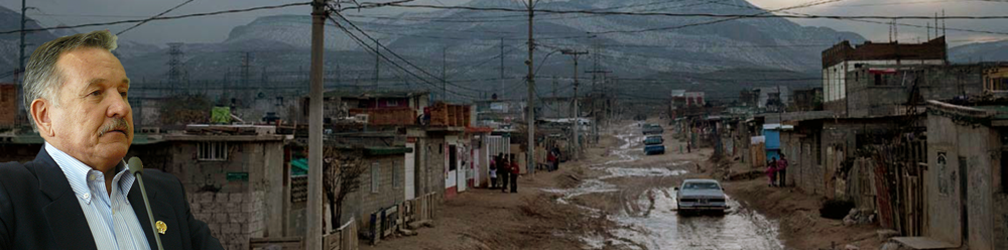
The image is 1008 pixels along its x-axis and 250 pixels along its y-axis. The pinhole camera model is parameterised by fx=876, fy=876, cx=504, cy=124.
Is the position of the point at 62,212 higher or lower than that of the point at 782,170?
higher

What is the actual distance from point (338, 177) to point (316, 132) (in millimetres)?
5082

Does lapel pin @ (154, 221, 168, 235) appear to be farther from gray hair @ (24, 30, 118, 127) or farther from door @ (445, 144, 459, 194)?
door @ (445, 144, 459, 194)

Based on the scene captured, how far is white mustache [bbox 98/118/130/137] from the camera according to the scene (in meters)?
2.43

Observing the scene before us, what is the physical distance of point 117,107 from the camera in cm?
246

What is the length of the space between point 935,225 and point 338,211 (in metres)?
12.7

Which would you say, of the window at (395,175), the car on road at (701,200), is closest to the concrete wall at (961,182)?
the car on road at (701,200)

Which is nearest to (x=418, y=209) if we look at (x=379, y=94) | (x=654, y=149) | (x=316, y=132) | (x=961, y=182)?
(x=316, y=132)

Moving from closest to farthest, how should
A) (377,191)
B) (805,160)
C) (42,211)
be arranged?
1. (42,211)
2. (377,191)
3. (805,160)

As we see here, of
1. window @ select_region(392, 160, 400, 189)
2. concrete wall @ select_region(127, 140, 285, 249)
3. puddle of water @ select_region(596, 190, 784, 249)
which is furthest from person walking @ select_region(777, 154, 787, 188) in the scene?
concrete wall @ select_region(127, 140, 285, 249)

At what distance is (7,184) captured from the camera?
2.24 meters

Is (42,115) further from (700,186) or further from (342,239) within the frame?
(700,186)

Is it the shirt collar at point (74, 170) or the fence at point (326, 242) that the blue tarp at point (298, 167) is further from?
the shirt collar at point (74, 170)

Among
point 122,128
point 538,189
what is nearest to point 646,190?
point 538,189

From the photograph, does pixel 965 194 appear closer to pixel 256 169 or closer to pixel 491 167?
pixel 256 169
